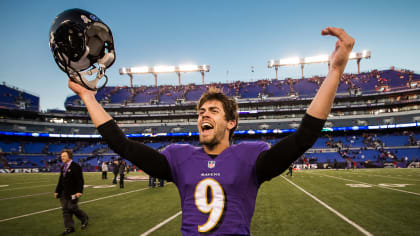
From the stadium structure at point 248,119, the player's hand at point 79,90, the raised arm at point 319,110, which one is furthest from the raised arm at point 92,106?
the stadium structure at point 248,119

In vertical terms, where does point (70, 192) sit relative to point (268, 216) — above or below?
above

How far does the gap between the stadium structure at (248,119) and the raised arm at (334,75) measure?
4284 centimetres

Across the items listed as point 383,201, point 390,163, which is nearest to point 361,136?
point 390,163

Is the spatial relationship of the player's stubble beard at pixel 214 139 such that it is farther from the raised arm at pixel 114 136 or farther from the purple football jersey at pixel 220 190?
the raised arm at pixel 114 136

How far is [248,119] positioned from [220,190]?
59.3 meters

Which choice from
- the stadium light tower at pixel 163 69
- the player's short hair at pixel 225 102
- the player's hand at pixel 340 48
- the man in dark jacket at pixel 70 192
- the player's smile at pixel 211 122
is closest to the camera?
the player's hand at pixel 340 48

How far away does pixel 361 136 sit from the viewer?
50.8 m

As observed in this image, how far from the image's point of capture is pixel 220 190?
1.89 meters

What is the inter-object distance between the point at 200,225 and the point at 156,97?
220 feet

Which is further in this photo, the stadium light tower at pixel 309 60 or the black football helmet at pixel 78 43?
the stadium light tower at pixel 309 60

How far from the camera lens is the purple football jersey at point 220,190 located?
5.96 ft

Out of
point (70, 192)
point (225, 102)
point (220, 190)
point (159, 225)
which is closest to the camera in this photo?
point (220, 190)

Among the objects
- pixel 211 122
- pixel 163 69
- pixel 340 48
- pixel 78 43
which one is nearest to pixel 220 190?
pixel 211 122

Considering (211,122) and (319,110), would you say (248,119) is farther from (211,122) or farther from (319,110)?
(319,110)
